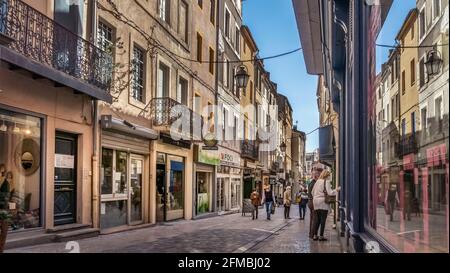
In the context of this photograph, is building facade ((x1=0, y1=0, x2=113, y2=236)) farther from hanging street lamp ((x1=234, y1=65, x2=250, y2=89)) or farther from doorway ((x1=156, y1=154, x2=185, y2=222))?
hanging street lamp ((x1=234, y1=65, x2=250, y2=89))

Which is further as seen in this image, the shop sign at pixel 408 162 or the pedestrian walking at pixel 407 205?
the pedestrian walking at pixel 407 205

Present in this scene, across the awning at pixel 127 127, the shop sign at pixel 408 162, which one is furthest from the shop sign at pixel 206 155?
the shop sign at pixel 408 162

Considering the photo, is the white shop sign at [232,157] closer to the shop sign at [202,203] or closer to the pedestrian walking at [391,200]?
the shop sign at [202,203]

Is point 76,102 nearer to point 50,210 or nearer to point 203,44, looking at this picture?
point 50,210

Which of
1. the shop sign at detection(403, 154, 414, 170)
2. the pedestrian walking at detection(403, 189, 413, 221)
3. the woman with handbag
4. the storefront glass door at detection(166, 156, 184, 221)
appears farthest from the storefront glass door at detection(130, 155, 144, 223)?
the shop sign at detection(403, 154, 414, 170)

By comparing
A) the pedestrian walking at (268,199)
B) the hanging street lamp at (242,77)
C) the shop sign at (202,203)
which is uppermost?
the hanging street lamp at (242,77)

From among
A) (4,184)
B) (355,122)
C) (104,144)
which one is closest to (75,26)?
(104,144)

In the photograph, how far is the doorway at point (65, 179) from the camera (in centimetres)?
859

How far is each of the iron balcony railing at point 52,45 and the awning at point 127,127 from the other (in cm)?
59

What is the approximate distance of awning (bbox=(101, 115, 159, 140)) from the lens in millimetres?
9430

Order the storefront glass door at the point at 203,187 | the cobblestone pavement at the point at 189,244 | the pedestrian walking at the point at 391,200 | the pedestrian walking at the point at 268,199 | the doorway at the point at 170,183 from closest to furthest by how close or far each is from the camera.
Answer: the cobblestone pavement at the point at 189,244
the pedestrian walking at the point at 391,200
the storefront glass door at the point at 203,187
the doorway at the point at 170,183
the pedestrian walking at the point at 268,199

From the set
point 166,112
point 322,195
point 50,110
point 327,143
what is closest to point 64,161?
point 50,110

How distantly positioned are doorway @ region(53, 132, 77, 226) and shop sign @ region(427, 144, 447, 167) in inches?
298

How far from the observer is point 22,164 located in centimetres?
779
